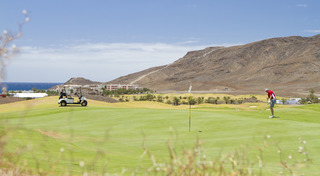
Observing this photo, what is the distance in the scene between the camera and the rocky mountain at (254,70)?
140000 millimetres

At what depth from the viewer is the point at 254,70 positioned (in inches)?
6442

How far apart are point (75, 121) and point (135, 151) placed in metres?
10.6

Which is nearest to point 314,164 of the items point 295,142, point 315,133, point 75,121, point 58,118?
point 295,142

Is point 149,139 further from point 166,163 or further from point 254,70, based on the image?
point 254,70

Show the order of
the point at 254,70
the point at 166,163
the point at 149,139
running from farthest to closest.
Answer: the point at 254,70, the point at 149,139, the point at 166,163

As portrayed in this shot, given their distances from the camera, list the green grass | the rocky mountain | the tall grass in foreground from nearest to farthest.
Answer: the tall grass in foreground
the green grass
the rocky mountain

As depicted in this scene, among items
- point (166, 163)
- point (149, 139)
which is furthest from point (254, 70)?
point (166, 163)

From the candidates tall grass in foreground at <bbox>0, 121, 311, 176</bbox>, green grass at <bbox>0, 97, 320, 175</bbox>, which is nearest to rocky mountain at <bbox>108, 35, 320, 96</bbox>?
green grass at <bbox>0, 97, 320, 175</bbox>

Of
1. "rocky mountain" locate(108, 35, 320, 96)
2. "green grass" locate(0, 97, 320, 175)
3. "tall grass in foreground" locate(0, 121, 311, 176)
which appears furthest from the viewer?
"rocky mountain" locate(108, 35, 320, 96)

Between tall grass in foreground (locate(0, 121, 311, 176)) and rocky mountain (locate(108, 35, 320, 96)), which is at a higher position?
rocky mountain (locate(108, 35, 320, 96))

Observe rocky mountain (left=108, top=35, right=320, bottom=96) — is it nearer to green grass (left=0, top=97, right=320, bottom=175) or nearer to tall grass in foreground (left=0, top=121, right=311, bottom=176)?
green grass (left=0, top=97, right=320, bottom=175)

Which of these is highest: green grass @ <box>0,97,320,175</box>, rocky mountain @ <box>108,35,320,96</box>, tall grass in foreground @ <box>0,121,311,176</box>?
rocky mountain @ <box>108,35,320,96</box>

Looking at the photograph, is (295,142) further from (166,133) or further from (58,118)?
(58,118)

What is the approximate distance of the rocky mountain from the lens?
140000 mm
